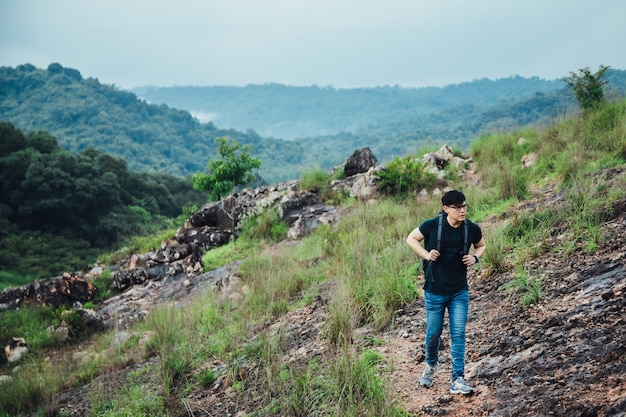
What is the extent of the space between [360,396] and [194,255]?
9.29 metres

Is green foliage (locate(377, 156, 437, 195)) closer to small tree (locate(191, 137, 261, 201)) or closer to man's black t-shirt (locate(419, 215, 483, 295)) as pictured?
small tree (locate(191, 137, 261, 201))

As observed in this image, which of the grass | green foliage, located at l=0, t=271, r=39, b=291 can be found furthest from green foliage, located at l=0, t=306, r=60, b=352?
green foliage, located at l=0, t=271, r=39, b=291

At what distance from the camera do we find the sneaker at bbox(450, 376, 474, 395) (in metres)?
3.38

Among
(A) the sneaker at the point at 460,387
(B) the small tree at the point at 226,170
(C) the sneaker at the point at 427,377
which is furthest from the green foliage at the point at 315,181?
(A) the sneaker at the point at 460,387

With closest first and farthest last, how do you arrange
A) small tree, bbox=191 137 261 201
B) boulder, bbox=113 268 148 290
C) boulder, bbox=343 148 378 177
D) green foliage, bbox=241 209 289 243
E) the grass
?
the grass → green foliage, bbox=241 209 289 243 → boulder, bbox=113 268 148 290 → boulder, bbox=343 148 378 177 → small tree, bbox=191 137 261 201

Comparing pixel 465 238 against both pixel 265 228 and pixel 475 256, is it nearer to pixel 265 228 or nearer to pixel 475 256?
pixel 475 256

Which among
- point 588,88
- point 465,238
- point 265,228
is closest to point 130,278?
point 265,228

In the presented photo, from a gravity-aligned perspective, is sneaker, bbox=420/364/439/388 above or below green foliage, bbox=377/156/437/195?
below

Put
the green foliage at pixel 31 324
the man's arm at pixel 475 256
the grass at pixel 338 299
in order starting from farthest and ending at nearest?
the green foliage at pixel 31 324 → the grass at pixel 338 299 → the man's arm at pixel 475 256

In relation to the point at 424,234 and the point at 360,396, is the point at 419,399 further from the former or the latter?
the point at 424,234

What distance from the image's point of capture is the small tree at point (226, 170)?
1745 centimetres

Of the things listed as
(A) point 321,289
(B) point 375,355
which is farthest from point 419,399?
(A) point 321,289

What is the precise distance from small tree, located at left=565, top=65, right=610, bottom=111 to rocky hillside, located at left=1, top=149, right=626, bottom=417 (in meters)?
4.90

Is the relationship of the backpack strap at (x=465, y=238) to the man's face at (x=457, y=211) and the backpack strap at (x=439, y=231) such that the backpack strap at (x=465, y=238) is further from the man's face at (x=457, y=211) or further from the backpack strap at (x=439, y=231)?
the backpack strap at (x=439, y=231)
